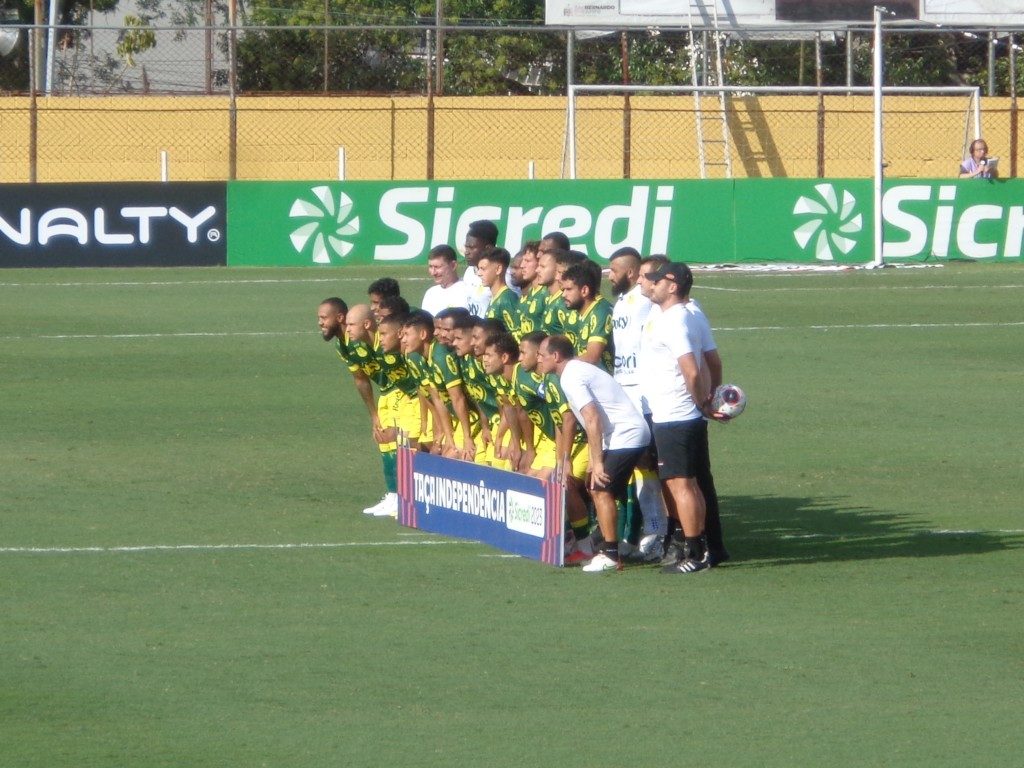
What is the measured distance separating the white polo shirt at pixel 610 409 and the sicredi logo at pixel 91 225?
18.8 metres

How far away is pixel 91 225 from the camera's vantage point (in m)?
27.1

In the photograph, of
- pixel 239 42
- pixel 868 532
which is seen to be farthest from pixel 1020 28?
pixel 868 532

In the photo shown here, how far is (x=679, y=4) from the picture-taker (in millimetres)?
39312

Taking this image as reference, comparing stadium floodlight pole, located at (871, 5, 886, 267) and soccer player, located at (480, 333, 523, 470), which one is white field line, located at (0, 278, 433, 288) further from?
soccer player, located at (480, 333, 523, 470)

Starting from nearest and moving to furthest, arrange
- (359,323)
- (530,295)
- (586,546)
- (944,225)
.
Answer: (586,546), (530,295), (359,323), (944,225)

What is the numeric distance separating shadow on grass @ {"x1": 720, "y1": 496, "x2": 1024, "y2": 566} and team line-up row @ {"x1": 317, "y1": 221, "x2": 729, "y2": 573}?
1.93ft

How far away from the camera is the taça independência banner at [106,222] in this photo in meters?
26.9

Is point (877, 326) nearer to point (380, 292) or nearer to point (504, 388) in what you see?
point (380, 292)

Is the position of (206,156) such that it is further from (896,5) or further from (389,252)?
(896,5)

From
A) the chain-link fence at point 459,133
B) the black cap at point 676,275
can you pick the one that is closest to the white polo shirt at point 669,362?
the black cap at point 676,275

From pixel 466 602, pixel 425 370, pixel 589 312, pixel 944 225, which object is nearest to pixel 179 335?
pixel 425 370

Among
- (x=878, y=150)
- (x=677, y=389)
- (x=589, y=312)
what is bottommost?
(x=677, y=389)

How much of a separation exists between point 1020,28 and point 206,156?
59.1ft

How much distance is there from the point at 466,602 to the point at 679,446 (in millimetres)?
1477
